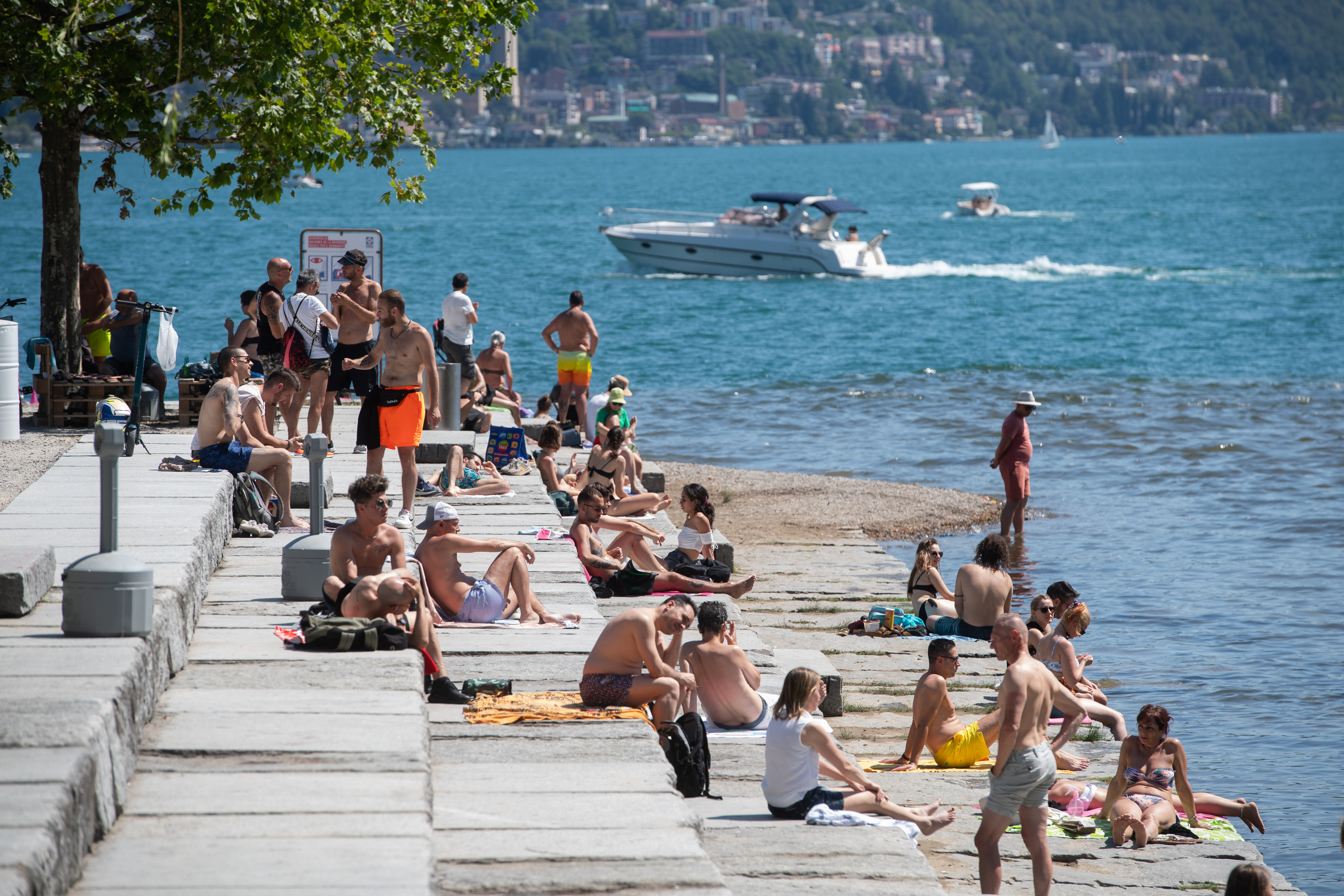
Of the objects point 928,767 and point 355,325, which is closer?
point 928,767

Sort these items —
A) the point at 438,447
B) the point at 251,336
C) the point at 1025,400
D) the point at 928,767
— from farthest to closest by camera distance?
the point at 1025,400 < the point at 438,447 < the point at 251,336 < the point at 928,767

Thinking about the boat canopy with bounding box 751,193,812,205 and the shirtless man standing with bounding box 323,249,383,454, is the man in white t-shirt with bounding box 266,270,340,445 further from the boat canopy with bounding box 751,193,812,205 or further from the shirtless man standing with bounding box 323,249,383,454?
the boat canopy with bounding box 751,193,812,205

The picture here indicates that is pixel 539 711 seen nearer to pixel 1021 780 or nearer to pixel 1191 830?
pixel 1021 780

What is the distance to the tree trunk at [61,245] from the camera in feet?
46.2

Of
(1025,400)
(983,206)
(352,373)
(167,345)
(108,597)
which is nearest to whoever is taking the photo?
(108,597)

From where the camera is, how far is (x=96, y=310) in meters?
15.9

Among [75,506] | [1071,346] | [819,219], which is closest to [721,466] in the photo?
[75,506]

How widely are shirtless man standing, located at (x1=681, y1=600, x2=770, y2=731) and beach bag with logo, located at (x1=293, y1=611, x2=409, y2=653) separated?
2135 mm

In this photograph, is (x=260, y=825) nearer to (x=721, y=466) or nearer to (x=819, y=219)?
(x=721, y=466)

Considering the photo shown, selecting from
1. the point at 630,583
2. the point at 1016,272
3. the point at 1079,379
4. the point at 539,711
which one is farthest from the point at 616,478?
the point at 1016,272

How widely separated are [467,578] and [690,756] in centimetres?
275

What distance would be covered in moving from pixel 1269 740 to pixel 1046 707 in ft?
12.6

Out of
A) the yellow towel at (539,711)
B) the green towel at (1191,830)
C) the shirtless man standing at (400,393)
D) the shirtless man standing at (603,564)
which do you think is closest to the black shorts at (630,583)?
the shirtless man standing at (603,564)

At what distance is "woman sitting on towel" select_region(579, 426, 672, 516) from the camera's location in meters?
14.8
